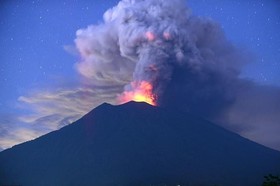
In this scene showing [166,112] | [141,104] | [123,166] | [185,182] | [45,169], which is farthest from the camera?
[141,104]

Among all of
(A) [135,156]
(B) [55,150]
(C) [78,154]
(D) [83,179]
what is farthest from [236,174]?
(B) [55,150]

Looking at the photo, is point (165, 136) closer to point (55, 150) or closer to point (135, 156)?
point (135, 156)

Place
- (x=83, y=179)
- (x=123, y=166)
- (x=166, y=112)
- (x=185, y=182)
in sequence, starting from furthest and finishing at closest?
1. (x=166, y=112)
2. (x=123, y=166)
3. (x=83, y=179)
4. (x=185, y=182)

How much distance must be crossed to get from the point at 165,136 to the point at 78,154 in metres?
35.7

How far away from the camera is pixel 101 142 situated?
156 meters

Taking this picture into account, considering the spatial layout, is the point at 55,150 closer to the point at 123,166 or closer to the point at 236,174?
the point at 123,166

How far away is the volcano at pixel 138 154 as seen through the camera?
11950 centimetres

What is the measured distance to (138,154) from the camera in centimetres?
14112

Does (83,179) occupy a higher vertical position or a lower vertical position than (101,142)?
lower

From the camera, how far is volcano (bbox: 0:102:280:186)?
119500 mm

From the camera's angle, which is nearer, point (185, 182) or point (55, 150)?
point (185, 182)

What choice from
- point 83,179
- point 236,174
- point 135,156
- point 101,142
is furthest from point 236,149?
point 83,179

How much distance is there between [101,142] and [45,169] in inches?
1042

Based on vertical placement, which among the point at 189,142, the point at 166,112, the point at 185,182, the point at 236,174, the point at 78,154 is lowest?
the point at 185,182
